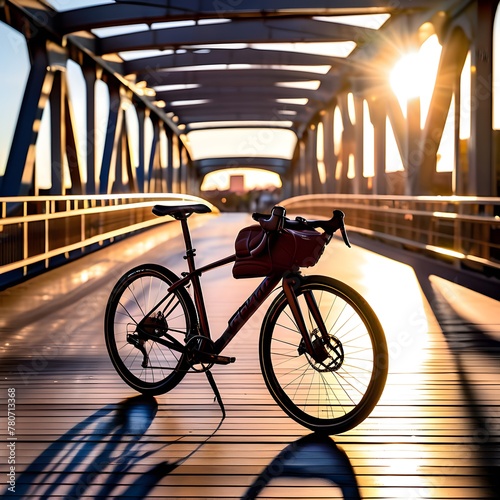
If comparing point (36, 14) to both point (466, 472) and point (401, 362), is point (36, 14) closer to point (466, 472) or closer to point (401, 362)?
point (401, 362)

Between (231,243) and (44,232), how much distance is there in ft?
19.6

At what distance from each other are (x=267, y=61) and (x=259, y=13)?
549 cm

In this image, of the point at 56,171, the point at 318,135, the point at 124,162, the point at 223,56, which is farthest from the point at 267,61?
the point at 318,135

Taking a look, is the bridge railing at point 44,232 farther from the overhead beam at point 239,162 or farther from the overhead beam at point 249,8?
the overhead beam at point 239,162

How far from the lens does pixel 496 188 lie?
10875 mm

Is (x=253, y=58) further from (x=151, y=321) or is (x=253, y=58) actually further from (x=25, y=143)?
(x=151, y=321)

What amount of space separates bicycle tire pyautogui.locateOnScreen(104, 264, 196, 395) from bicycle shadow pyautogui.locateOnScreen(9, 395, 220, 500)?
1.11 ft

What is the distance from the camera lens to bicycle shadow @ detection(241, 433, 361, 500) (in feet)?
9.18

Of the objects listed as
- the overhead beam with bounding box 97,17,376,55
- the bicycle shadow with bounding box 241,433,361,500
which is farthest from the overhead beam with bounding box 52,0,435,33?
the bicycle shadow with bounding box 241,433,361,500

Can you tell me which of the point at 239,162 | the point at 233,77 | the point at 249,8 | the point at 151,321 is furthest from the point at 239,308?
the point at 239,162

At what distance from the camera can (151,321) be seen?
13.1ft

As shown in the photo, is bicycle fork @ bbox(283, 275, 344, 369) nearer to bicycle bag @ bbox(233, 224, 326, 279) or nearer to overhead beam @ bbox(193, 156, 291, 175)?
bicycle bag @ bbox(233, 224, 326, 279)

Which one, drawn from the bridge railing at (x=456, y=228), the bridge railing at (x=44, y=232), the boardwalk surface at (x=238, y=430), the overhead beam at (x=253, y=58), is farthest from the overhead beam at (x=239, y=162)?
the boardwalk surface at (x=238, y=430)

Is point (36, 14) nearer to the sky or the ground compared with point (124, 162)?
nearer to the sky
